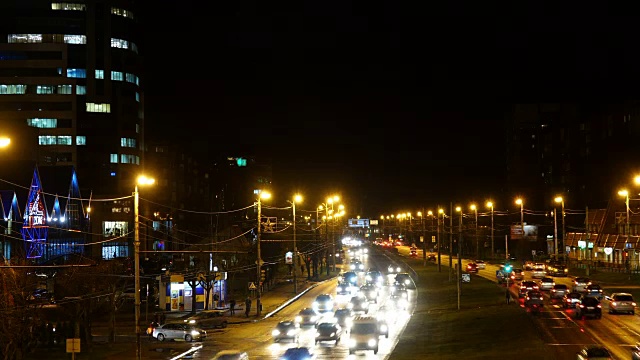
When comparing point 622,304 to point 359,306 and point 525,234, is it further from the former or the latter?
point 525,234

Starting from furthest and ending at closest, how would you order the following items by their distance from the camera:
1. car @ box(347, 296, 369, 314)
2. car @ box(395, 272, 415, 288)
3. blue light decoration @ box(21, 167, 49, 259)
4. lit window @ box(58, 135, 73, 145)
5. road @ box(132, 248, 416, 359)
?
1. lit window @ box(58, 135, 73, 145)
2. car @ box(395, 272, 415, 288)
3. blue light decoration @ box(21, 167, 49, 259)
4. car @ box(347, 296, 369, 314)
5. road @ box(132, 248, 416, 359)

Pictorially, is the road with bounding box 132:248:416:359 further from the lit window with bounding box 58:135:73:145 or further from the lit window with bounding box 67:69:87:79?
the lit window with bounding box 67:69:87:79

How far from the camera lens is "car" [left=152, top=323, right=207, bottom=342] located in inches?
2078

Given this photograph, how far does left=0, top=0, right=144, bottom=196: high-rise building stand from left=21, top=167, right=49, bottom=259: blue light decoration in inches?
2149

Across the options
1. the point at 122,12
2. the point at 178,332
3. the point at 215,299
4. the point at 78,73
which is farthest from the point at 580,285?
the point at 122,12

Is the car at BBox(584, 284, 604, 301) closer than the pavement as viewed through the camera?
No

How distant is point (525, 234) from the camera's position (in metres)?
127

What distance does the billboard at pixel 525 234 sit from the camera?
3836 inches

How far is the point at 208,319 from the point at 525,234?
253 ft

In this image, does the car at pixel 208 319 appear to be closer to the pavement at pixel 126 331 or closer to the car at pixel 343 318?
the pavement at pixel 126 331

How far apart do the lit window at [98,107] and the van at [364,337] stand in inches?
4397

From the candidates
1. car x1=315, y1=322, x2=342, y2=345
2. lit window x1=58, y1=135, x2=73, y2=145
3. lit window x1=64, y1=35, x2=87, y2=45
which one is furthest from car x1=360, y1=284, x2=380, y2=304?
lit window x1=64, y1=35, x2=87, y2=45

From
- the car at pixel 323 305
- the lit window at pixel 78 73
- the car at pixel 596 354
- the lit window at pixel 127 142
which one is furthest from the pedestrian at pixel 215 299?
the lit window at pixel 78 73

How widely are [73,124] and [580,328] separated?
113178 millimetres
